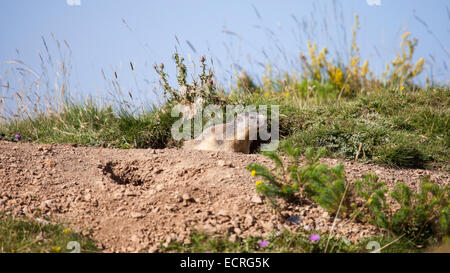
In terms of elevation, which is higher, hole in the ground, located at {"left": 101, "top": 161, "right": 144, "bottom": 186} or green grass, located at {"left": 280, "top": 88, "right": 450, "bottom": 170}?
green grass, located at {"left": 280, "top": 88, "right": 450, "bottom": 170}

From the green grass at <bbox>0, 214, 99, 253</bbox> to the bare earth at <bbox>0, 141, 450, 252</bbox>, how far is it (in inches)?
4.2

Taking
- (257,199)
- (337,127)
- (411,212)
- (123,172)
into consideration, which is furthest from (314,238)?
(337,127)

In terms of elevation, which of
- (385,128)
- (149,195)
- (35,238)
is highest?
(385,128)

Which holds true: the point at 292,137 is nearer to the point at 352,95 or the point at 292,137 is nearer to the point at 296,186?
the point at 296,186

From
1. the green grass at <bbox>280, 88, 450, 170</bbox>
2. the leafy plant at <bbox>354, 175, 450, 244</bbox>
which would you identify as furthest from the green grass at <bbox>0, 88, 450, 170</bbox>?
the leafy plant at <bbox>354, 175, 450, 244</bbox>

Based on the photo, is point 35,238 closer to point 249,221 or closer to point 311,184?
point 249,221

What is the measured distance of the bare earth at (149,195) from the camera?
2906 millimetres

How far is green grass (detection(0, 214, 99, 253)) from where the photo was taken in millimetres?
2689

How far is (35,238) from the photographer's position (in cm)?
281

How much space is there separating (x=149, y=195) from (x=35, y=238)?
34.7 inches

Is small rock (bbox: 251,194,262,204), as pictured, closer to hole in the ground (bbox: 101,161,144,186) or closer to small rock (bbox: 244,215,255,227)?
small rock (bbox: 244,215,255,227)

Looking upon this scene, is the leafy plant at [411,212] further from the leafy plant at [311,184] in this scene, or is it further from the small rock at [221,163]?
the small rock at [221,163]
